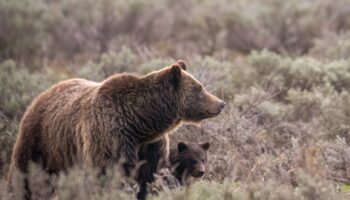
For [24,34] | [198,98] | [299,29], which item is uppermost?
[198,98]

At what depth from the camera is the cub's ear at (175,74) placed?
762 centimetres

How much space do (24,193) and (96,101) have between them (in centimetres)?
112

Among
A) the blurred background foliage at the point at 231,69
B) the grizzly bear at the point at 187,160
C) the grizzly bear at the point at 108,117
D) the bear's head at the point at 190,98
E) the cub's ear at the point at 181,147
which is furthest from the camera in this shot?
the cub's ear at the point at 181,147

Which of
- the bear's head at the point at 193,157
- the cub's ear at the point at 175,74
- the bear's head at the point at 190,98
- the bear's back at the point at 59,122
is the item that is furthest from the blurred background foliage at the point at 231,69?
the cub's ear at the point at 175,74

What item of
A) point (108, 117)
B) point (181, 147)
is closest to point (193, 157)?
point (181, 147)

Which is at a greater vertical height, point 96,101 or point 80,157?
point 96,101

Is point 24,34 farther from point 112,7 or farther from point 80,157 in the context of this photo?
point 80,157

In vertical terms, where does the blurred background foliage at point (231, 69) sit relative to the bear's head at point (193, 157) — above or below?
below

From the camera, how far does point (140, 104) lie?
297 inches

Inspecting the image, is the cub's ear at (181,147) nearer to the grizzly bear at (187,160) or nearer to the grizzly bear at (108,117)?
the grizzly bear at (187,160)

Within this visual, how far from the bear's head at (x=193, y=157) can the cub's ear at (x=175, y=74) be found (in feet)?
4.67

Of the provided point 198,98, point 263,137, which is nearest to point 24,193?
point 198,98

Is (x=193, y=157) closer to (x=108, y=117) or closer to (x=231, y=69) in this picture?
(x=108, y=117)

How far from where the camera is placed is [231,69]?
1367cm
